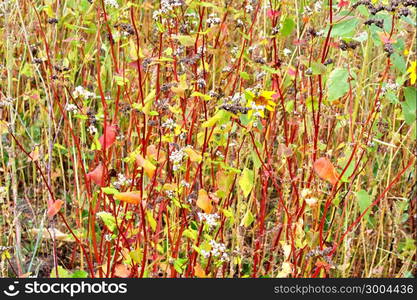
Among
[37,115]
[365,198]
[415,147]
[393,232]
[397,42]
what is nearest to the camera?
[397,42]

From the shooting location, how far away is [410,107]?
46.9 inches

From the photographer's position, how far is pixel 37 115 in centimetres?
241

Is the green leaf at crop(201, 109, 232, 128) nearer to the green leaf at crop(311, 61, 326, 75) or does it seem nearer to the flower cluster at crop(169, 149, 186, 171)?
the flower cluster at crop(169, 149, 186, 171)

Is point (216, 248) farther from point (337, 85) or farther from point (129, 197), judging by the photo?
point (337, 85)

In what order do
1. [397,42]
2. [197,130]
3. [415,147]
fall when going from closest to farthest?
[397,42], [197,130], [415,147]

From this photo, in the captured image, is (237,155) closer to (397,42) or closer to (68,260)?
(397,42)

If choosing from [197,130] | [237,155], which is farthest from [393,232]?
[197,130]

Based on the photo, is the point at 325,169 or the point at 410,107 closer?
the point at 410,107

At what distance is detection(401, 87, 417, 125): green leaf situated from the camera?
1.18m

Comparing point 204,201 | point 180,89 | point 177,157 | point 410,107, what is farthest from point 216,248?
point 410,107

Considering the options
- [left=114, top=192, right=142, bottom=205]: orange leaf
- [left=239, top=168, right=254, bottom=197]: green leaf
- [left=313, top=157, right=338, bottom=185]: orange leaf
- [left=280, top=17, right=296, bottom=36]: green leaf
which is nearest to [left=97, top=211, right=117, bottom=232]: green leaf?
[left=114, top=192, right=142, bottom=205]: orange leaf

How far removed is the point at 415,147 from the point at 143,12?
1.29 m

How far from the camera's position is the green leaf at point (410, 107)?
3.88ft

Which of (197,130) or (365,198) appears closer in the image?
(365,198)
